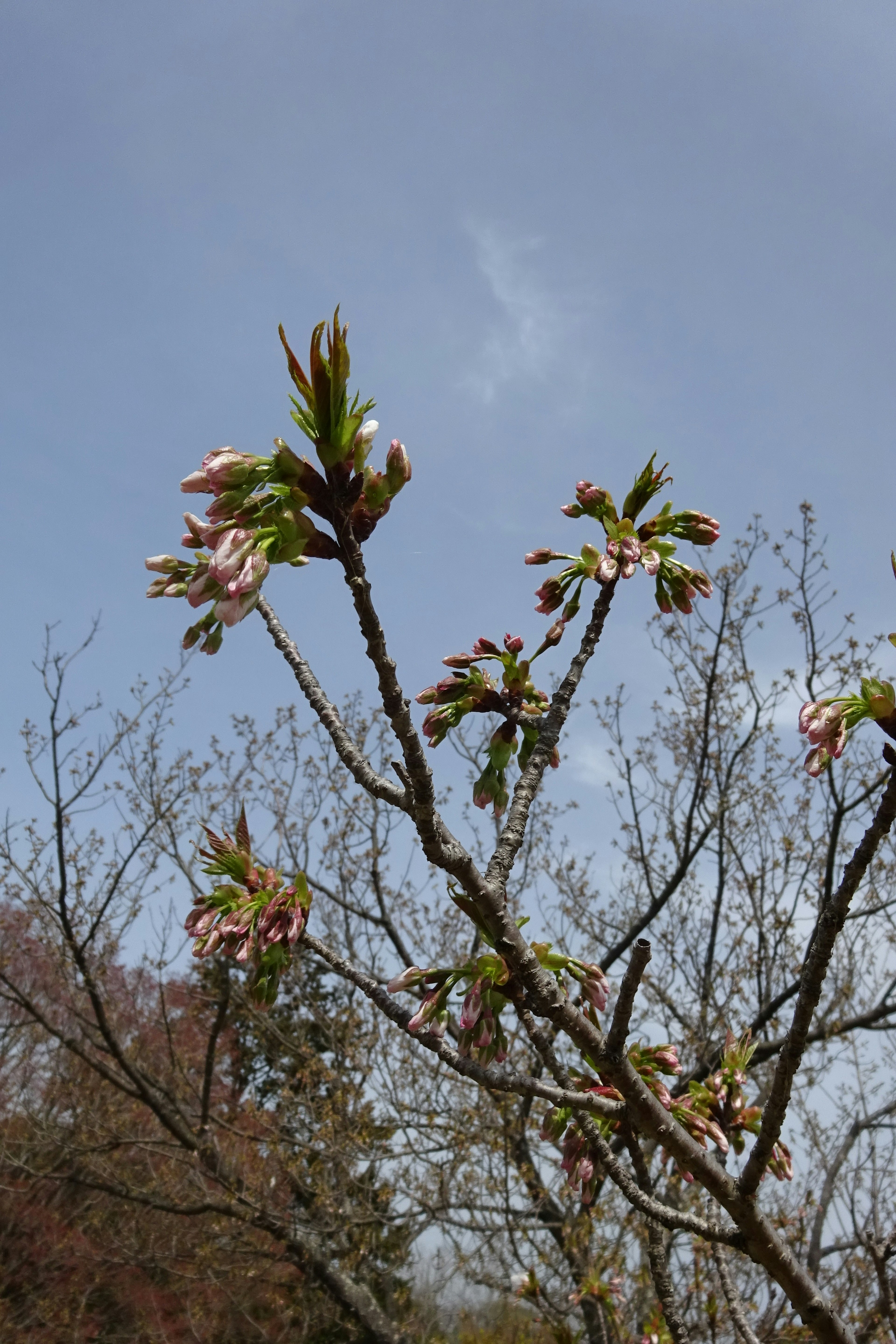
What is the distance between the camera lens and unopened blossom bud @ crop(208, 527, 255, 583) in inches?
44.7

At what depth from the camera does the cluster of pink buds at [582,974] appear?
165cm

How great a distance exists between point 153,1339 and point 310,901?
11.1 metres

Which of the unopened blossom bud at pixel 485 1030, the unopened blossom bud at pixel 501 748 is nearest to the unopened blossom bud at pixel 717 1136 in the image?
the unopened blossom bud at pixel 485 1030

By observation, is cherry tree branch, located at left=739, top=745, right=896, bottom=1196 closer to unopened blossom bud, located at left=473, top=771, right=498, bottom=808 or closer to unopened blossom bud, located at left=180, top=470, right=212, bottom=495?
unopened blossom bud, located at left=473, top=771, right=498, bottom=808

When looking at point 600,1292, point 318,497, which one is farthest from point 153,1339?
point 318,497

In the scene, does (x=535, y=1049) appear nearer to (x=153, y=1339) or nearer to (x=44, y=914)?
(x=44, y=914)

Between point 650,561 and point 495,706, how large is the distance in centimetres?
47

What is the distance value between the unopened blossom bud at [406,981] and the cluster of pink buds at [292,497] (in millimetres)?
832

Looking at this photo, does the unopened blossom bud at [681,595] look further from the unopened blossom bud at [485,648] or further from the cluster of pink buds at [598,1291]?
the cluster of pink buds at [598,1291]

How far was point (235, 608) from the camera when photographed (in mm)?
1156

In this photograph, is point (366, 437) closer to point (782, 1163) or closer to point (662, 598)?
point (662, 598)

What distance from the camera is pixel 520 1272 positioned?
657 centimetres

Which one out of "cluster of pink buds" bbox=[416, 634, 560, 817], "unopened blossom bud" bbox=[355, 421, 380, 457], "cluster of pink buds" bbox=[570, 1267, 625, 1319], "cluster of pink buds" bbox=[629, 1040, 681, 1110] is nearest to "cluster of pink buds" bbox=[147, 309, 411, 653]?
"unopened blossom bud" bbox=[355, 421, 380, 457]

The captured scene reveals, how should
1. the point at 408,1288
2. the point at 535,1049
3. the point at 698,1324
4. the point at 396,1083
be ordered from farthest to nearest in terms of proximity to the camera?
the point at 408,1288 < the point at 396,1083 < the point at 698,1324 < the point at 535,1049
